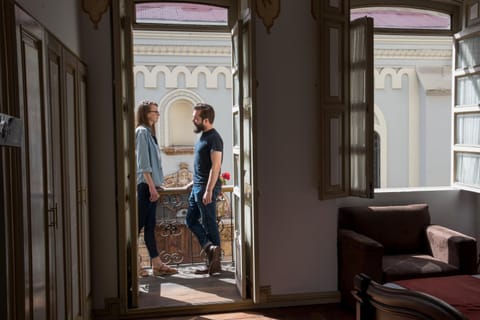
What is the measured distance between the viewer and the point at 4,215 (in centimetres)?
190

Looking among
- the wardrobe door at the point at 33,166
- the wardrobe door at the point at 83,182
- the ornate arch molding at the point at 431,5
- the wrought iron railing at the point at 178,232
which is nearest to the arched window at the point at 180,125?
the wrought iron railing at the point at 178,232

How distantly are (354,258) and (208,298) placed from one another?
1.33 m

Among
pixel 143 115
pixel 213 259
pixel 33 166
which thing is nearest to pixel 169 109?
pixel 143 115

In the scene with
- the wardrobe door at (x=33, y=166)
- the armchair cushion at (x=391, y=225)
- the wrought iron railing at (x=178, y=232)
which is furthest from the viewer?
the wrought iron railing at (x=178, y=232)

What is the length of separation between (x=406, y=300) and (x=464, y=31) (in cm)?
364

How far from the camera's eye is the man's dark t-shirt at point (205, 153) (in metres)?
4.98

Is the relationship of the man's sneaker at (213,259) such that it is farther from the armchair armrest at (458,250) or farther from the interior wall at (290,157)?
the armchair armrest at (458,250)

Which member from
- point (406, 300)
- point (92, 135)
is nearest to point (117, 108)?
point (92, 135)

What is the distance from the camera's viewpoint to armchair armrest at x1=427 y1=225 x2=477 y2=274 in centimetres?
395

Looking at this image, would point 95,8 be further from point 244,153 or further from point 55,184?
point 55,184

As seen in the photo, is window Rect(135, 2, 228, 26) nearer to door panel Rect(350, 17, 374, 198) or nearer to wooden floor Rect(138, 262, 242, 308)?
door panel Rect(350, 17, 374, 198)

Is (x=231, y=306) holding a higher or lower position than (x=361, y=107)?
lower

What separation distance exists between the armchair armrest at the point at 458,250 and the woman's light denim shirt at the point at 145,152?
276 centimetres

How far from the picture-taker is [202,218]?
509cm
